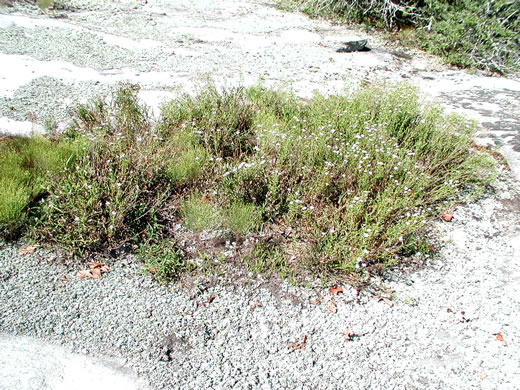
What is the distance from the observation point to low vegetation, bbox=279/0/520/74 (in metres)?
8.68

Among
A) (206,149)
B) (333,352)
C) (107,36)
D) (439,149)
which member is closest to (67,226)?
(206,149)

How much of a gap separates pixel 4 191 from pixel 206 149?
195 centimetres

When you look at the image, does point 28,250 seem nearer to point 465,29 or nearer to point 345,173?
point 345,173

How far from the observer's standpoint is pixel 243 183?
13.6ft

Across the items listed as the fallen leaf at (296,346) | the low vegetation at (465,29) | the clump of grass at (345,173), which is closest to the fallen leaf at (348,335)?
the fallen leaf at (296,346)

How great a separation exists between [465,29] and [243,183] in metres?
7.30

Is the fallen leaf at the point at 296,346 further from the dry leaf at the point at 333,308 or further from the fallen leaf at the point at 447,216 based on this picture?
the fallen leaf at the point at 447,216

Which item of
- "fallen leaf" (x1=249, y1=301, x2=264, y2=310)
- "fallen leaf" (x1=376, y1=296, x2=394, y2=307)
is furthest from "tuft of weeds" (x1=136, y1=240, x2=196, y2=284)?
"fallen leaf" (x1=376, y1=296, x2=394, y2=307)

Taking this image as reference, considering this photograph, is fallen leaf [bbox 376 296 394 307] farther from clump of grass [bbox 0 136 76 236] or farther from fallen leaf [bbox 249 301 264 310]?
clump of grass [bbox 0 136 76 236]

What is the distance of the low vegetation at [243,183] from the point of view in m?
3.64

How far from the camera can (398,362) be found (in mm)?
2986

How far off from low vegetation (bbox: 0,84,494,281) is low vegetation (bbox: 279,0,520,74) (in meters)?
4.34

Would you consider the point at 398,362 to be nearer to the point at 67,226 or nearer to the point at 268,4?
the point at 67,226

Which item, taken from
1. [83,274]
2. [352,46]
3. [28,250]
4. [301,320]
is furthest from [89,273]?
[352,46]
